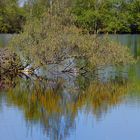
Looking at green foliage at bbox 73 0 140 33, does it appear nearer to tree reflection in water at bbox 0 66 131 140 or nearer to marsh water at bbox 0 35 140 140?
marsh water at bbox 0 35 140 140

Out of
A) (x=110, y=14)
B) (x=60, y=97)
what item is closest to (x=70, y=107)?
(x=60, y=97)

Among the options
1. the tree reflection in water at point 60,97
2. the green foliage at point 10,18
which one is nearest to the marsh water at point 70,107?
the tree reflection in water at point 60,97

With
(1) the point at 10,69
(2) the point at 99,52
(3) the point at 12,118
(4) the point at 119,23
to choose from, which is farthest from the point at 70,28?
(4) the point at 119,23


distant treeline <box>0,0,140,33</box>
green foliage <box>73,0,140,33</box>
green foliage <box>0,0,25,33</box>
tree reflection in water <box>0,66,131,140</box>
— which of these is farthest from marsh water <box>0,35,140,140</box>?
green foliage <box>73,0,140,33</box>

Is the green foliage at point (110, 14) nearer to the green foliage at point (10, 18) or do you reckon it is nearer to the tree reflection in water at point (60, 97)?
the green foliage at point (10, 18)

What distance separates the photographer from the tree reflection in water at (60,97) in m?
15.2

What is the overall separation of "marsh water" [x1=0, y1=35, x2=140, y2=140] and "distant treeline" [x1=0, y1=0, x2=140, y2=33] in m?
50.6

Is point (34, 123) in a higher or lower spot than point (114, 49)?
lower

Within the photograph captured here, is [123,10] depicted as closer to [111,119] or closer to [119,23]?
[119,23]

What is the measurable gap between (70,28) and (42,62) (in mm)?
1907

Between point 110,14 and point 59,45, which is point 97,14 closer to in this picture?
point 110,14

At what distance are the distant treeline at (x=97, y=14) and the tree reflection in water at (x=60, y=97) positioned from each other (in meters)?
50.7

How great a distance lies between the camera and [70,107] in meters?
17.2

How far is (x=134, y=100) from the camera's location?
711 inches
